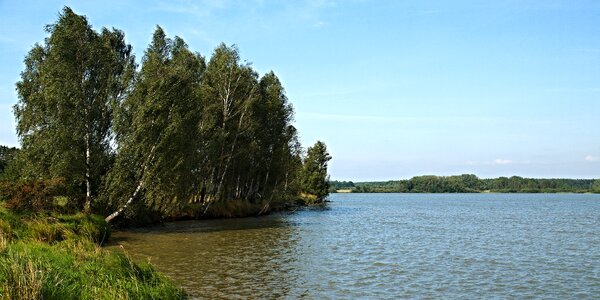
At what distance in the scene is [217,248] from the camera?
26.8 metres

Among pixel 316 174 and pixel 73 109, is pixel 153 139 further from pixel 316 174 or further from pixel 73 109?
pixel 316 174

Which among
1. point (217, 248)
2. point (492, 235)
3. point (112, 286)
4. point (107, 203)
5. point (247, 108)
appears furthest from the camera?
point (247, 108)

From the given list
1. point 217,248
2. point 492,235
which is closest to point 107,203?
point 217,248

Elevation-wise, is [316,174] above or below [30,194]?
above

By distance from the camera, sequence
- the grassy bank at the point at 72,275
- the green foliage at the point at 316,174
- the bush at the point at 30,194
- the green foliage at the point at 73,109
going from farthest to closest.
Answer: the green foliage at the point at 316,174 → the green foliage at the point at 73,109 → the bush at the point at 30,194 → the grassy bank at the point at 72,275

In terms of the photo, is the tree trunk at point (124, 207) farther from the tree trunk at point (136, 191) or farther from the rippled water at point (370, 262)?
the rippled water at point (370, 262)

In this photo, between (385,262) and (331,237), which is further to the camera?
(331,237)

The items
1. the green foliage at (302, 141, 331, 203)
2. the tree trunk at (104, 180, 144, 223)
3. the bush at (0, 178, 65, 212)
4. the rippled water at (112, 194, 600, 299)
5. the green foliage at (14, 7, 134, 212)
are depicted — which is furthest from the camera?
the green foliage at (302, 141, 331, 203)

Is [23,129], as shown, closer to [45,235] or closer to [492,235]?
[45,235]

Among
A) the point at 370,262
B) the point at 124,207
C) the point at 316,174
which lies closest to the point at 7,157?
the point at 124,207

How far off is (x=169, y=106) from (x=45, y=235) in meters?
14.0

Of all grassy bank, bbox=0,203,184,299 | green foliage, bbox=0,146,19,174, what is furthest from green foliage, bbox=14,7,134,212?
grassy bank, bbox=0,203,184,299

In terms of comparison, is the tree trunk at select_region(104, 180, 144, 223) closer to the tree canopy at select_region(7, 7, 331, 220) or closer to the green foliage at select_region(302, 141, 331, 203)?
the tree canopy at select_region(7, 7, 331, 220)

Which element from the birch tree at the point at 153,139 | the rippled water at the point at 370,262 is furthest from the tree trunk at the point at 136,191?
the rippled water at the point at 370,262
